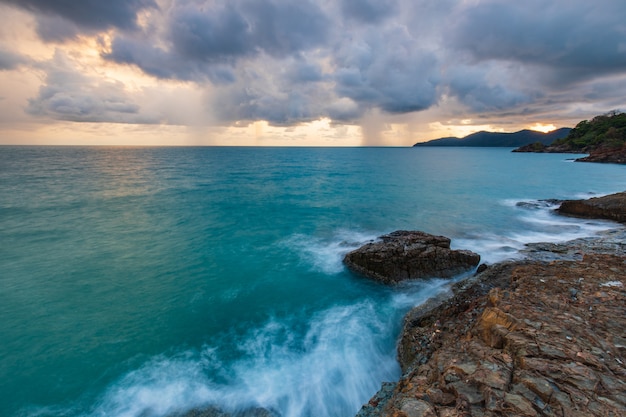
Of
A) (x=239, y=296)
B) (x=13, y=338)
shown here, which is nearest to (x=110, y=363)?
(x=13, y=338)

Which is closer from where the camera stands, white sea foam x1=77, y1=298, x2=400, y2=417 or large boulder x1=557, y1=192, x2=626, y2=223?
white sea foam x1=77, y1=298, x2=400, y2=417

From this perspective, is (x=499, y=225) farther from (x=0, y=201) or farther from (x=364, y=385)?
(x=0, y=201)

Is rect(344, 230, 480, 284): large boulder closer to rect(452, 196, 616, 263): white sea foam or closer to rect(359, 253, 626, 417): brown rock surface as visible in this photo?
rect(452, 196, 616, 263): white sea foam

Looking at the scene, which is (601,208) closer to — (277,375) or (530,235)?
(530,235)

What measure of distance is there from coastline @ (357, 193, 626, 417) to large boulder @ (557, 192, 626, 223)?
16339mm

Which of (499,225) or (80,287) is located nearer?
(80,287)

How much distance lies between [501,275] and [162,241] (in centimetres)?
2138

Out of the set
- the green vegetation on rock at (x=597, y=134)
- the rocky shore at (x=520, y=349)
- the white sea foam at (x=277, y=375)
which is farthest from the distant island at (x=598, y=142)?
the white sea foam at (x=277, y=375)

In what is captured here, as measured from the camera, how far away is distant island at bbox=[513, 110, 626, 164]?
82.6m

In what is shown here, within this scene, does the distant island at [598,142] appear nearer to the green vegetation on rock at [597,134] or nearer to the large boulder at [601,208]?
the green vegetation on rock at [597,134]

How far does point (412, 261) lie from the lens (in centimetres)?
1453

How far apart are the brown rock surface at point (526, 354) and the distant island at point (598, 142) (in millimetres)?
104334

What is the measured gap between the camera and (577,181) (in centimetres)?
5044

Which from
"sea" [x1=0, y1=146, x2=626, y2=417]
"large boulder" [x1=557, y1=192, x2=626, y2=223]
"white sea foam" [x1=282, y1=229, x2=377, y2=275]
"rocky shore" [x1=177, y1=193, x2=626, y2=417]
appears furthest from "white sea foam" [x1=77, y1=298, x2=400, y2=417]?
"large boulder" [x1=557, y1=192, x2=626, y2=223]
